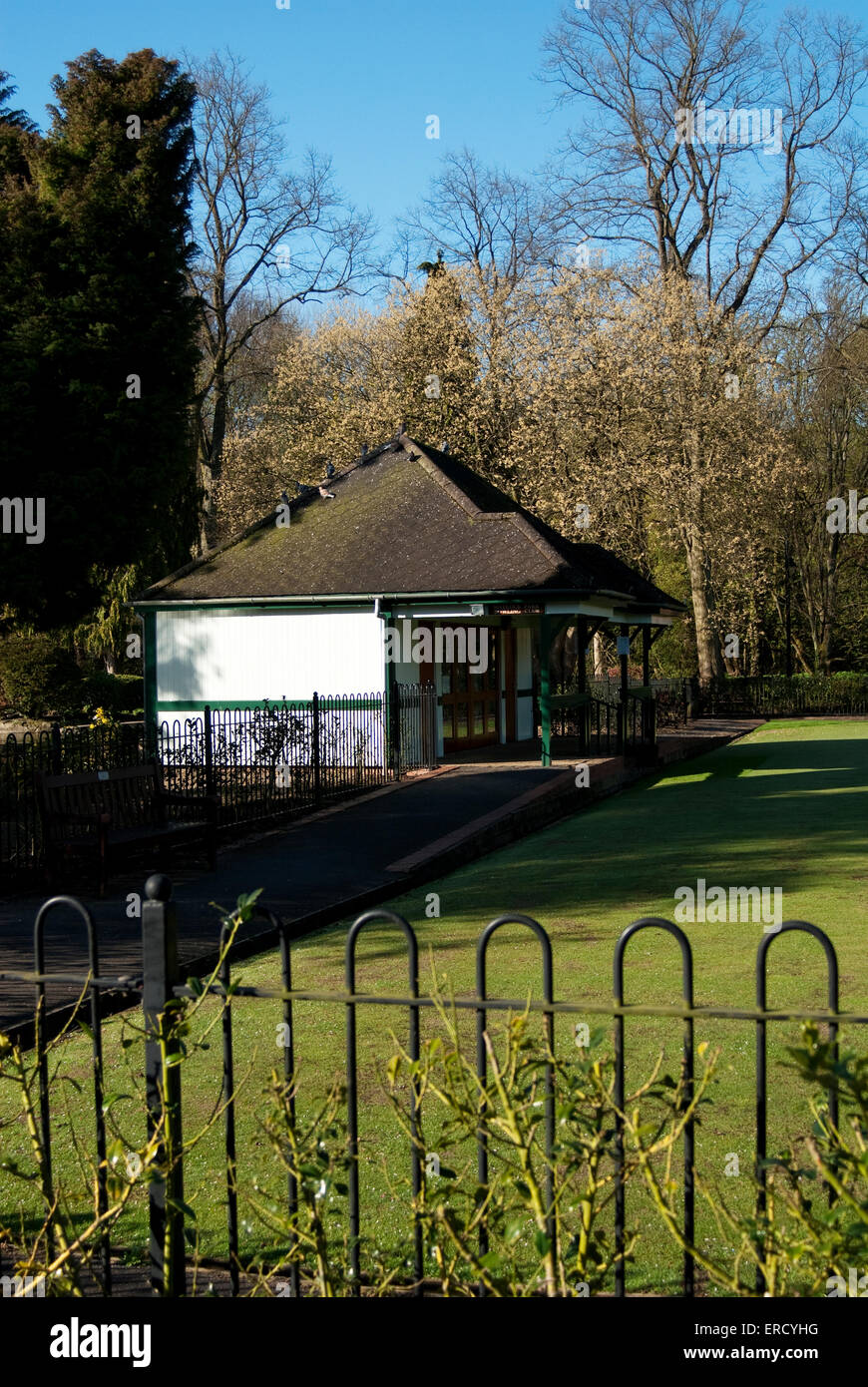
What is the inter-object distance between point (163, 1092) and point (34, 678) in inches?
1178

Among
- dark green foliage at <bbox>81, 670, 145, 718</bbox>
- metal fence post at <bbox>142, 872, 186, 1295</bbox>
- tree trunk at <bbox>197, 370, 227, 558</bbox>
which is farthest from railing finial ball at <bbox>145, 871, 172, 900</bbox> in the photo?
tree trunk at <bbox>197, 370, 227, 558</bbox>

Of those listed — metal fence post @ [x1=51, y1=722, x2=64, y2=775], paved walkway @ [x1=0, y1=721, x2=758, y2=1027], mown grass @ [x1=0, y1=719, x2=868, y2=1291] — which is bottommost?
mown grass @ [x1=0, y1=719, x2=868, y2=1291]

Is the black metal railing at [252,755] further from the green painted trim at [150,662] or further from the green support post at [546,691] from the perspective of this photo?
the green support post at [546,691]

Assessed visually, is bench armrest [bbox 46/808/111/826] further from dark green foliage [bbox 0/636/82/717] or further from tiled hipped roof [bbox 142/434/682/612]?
dark green foliage [bbox 0/636/82/717]

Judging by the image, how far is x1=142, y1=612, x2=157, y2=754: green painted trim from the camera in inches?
1025

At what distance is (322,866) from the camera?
12914 mm

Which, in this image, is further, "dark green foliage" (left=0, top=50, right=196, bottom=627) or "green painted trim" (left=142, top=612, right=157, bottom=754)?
"green painted trim" (left=142, top=612, right=157, bottom=754)

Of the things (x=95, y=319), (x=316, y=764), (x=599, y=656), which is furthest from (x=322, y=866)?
(x=599, y=656)

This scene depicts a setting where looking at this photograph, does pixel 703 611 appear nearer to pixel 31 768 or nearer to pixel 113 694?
pixel 113 694

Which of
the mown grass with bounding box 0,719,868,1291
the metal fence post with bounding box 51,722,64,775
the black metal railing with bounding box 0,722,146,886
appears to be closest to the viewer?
the mown grass with bounding box 0,719,868,1291

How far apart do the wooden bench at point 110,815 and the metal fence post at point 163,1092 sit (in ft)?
25.1

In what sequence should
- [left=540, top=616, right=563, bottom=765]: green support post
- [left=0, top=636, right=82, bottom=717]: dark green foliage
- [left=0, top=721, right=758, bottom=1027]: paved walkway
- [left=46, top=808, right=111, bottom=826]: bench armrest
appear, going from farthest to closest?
[left=0, top=636, right=82, bottom=717]: dark green foliage
[left=540, top=616, right=563, bottom=765]: green support post
[left=46, top=808, right=111, bottom=826]: bench armrest
[left=0, top=721, right=758, bottom=1027]: paved walkway

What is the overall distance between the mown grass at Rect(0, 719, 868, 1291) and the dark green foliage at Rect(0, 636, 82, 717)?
722 inches

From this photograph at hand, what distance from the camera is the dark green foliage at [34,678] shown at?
31922 mm
